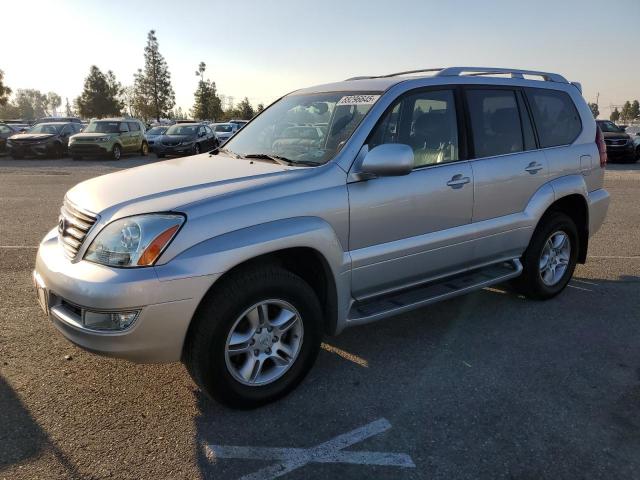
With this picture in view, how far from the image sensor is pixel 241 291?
2.77 meters

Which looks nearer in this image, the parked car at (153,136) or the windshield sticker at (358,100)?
the windshield sticker at (358,100)

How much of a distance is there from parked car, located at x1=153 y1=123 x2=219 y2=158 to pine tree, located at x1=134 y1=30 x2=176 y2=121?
52.3 metres

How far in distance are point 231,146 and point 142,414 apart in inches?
87.3

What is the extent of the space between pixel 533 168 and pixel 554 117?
2.32ft

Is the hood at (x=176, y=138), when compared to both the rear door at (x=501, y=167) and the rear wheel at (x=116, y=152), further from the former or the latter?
the rear door at (x=501, y=167)

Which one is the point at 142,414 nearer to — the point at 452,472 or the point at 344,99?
the point at 452,472

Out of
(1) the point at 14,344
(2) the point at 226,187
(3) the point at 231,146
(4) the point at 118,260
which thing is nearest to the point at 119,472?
(4) the point at 118,260

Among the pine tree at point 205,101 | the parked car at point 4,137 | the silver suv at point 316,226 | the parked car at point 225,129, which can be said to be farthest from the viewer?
the pine tree at point 205,101

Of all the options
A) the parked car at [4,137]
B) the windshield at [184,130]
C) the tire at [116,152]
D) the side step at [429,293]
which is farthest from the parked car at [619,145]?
the parked car at [4,137]

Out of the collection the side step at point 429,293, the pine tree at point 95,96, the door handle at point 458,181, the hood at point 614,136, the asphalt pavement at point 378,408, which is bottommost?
the asphalt pavement at point 378,408

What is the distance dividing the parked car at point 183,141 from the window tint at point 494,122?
18.4 m

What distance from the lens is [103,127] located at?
72.6 feet

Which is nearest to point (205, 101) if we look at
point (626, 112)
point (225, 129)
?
point (225, 129)

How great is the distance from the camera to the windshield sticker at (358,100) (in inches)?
138
